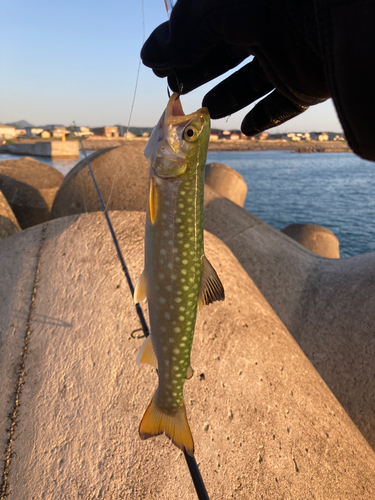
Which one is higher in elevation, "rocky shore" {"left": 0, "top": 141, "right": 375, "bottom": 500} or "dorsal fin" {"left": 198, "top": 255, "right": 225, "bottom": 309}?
"dorsal fin" {"left": 198, "top": 255, "right": 225, "bottom": 309}

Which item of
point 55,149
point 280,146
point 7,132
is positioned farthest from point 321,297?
point 280,146

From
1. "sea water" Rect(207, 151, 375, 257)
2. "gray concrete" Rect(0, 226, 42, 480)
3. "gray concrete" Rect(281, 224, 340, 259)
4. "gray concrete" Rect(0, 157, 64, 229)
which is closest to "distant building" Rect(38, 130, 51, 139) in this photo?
"sea water" Rect(207, 151, 375, 257)

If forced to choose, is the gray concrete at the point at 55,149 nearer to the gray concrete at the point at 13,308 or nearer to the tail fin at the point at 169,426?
the gray concrete at the point at 13,308

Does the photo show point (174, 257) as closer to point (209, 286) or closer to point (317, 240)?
point (209, 286)

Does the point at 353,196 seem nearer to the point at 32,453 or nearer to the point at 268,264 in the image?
the point at 268,264

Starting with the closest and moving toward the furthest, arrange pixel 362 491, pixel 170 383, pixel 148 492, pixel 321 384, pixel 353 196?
pixel 170 383 → pixel 148 492 → pixel 362 491 → pixel 321 384 → pixel 353 196

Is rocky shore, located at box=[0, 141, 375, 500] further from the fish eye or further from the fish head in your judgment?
the fish eye

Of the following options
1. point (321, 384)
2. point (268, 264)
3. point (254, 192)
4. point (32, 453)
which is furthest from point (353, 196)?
point (32, 453)
